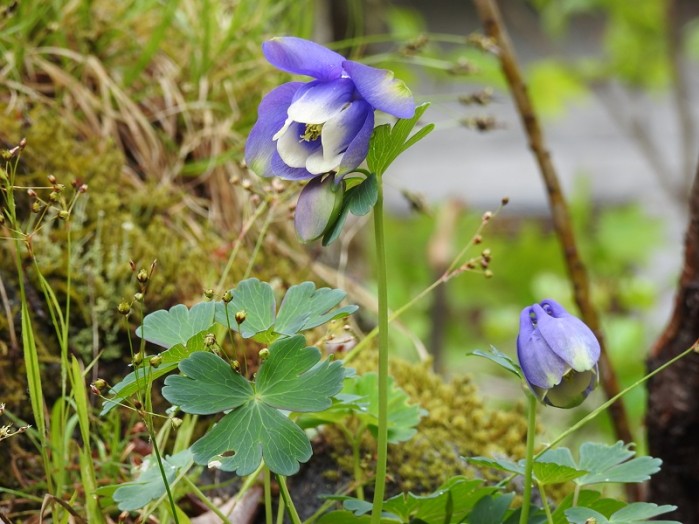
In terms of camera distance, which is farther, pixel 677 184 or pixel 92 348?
pixel 677 184

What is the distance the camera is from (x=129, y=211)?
152 centimetres

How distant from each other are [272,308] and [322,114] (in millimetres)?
219

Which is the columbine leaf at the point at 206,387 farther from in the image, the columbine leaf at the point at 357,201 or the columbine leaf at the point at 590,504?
the columbine leaf at the point at 590,504

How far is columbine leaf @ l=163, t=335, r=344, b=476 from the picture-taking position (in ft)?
2.29

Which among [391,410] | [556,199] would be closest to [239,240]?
[391,410]

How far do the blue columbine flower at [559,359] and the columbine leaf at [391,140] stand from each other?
0.64 ft

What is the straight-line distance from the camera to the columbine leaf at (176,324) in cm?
77

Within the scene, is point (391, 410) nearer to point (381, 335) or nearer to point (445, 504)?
point (445, 504)

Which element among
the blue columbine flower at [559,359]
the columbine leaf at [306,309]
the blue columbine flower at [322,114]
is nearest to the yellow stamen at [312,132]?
the blue columbine flower at [322,114]

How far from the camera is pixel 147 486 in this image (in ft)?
2.64

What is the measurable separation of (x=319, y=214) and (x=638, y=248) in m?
4.07

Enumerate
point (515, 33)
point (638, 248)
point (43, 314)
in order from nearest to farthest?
point (43, 314) < point (638, 248) < point (515, 33)

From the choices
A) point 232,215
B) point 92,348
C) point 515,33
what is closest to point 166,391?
point 92,348

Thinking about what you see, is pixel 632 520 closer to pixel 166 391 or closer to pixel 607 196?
pixel 166 391
